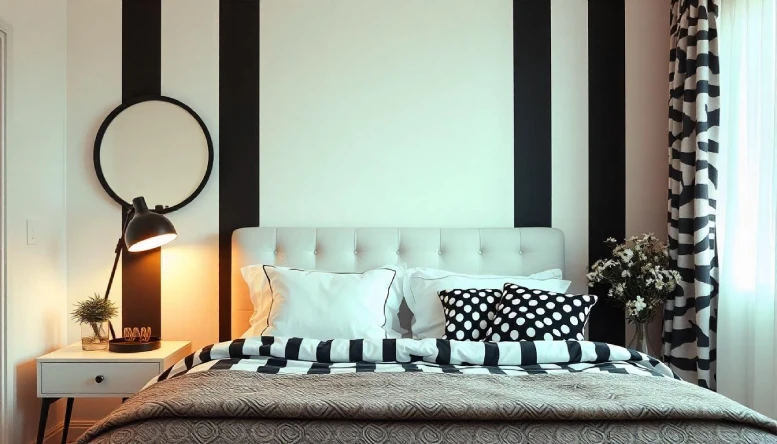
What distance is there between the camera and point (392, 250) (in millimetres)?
3457

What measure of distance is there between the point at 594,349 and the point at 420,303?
0.94 m

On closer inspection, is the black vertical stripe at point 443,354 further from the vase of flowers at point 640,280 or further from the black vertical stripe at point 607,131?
the black vertical stripe at point 607,131

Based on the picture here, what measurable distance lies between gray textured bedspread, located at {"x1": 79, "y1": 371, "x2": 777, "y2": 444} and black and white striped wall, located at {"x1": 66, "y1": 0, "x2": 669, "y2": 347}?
1761 mm

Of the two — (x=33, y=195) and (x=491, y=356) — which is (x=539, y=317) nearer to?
(x=491, y=356)

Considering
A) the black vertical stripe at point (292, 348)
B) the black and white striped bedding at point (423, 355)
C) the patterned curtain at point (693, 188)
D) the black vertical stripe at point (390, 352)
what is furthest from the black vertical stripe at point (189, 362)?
the patterned curtain at point (693, 188)

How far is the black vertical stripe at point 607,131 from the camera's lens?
3555mm

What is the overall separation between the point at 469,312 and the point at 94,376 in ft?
5.58

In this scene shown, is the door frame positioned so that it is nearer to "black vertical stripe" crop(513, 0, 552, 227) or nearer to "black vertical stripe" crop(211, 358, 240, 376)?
"black vertical stripe" crop(211, 358, 240, 376)

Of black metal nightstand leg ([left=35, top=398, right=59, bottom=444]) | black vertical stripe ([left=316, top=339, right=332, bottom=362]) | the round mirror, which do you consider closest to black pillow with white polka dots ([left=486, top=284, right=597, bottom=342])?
black vertical stripe ([left=316, top=339, right=332, bottom=362])

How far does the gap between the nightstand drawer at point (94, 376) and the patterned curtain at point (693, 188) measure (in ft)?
7.94

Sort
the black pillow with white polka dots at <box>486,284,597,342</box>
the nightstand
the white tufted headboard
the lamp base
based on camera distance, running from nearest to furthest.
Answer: the black pillow with white polka dots at <box>486,284,597,342</box> < the nightstand < the lamp base < the white tufted headboard

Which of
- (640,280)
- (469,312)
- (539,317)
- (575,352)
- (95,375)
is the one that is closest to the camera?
(575,352)

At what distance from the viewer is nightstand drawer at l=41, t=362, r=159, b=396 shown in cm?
306

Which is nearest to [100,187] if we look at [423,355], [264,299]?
[264,299]
